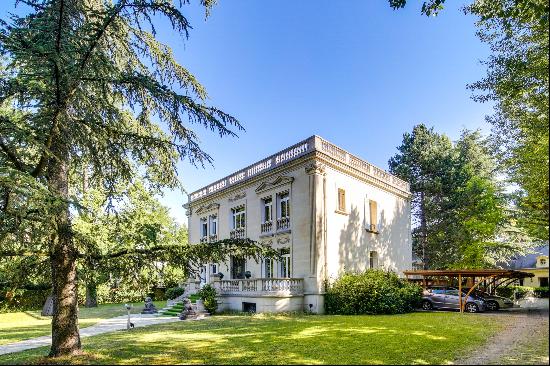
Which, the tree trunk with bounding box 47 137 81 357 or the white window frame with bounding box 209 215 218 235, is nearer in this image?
the tree trunk with bounding box 47 137 81 357

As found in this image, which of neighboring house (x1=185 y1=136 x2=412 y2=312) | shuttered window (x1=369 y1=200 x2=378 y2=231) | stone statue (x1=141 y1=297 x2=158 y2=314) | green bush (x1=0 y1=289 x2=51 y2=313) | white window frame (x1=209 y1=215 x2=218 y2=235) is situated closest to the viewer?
neighboring house (x1=185 y1=136 x2=412 y2=312)

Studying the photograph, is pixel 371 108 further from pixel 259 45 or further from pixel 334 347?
pixel 334 347

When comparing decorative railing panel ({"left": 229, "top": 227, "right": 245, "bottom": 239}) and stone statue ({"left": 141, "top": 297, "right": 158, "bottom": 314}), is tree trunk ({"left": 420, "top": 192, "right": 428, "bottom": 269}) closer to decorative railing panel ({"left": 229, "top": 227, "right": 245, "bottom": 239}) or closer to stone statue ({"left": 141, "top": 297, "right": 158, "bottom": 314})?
decorative railing panel ({"left": 229, "top": 227, "right": 245, "bottom": 239})

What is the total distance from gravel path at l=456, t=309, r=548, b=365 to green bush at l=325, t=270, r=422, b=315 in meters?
4.60

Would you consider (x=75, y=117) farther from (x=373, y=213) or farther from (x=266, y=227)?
(x=373, y=213)

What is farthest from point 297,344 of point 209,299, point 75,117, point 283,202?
point 283,202

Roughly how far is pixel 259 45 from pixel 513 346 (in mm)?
13055

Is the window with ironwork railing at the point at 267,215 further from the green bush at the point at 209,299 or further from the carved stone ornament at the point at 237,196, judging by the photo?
the green bush at the point at 209,299

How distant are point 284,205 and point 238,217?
440 centimetres

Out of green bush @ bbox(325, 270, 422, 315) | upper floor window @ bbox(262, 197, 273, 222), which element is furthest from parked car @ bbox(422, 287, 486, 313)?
upper floor window @ bbox(262, 197, 273, 222)

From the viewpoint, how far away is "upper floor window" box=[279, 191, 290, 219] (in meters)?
19.8

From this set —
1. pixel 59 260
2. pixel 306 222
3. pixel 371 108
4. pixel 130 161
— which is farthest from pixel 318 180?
pixel 59 260

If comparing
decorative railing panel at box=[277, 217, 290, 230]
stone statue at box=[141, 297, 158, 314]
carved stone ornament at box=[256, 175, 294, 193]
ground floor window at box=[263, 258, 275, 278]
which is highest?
carved stone ornament at box=[256, 175, 294, 193]

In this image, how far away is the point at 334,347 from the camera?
8531mm
